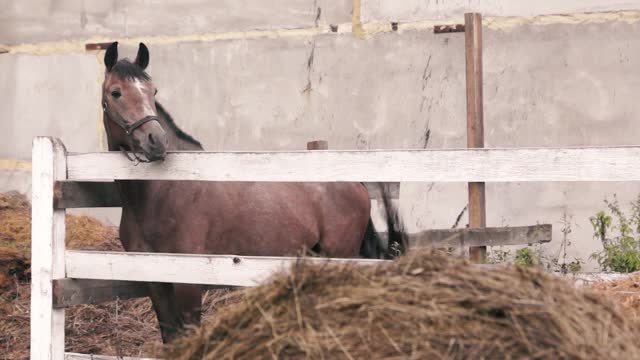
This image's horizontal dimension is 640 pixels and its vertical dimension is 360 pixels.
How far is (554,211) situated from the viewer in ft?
29.6

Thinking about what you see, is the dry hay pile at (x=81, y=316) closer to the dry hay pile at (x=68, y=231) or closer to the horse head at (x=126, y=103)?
the dry hay pile at (x=68, y=231)

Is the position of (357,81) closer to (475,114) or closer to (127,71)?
(475,114)

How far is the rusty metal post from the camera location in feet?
19.2

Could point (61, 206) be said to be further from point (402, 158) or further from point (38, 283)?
point (402, 158)

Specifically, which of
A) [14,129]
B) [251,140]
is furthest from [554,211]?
[14,129]

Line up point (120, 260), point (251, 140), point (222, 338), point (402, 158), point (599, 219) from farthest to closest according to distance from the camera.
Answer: point (251, 140)
point (599, 219)
point (120, 260)
point (402, 158)
point (222, 338)

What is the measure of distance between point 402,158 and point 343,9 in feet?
18.0

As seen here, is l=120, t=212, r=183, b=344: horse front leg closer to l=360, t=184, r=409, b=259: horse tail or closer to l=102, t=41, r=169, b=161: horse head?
l=102, t=41, r=169, b=161: horse head

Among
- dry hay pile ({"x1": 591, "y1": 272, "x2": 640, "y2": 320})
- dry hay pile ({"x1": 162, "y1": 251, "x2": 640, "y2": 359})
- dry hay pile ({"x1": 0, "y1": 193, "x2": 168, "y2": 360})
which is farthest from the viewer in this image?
dry hay pile ({"x1": 0, "y1": 193, "x2": 168, "y2": 360})

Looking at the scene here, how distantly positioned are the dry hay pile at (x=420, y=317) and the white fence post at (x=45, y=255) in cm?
183

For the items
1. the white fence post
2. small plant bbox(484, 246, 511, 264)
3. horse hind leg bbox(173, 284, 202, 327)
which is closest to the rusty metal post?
horse hind leg bbox(173, 284, 202, 327)

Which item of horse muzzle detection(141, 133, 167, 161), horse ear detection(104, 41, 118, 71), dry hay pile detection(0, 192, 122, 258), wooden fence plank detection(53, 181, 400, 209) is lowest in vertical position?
dry hay pile detection(0, 192, 122, 258)

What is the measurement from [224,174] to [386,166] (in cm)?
86

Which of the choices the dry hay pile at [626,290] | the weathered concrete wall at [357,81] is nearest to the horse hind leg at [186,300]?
the dry hay pile at [626,290]
